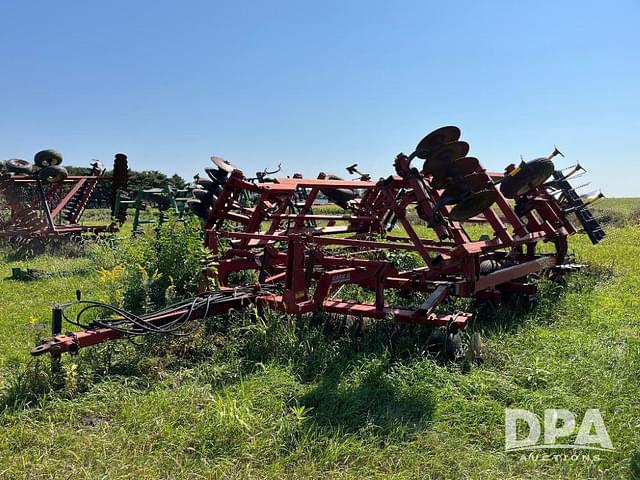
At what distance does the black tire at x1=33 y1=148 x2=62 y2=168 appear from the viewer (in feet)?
41.4

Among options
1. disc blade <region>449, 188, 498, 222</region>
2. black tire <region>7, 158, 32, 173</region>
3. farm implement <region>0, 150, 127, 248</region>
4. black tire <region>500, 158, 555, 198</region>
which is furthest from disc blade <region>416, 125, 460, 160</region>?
black tire <region>7, 158, 32, 173</region>

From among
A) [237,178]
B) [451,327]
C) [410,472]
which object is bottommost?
[410,472]

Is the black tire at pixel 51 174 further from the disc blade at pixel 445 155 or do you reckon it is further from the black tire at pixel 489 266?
the disc blade at pixel 445 155

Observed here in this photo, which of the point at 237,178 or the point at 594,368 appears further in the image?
the point at 237,178

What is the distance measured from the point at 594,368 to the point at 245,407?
9.03ft

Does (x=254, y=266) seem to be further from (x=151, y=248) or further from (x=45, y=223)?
(x=45, y=223)

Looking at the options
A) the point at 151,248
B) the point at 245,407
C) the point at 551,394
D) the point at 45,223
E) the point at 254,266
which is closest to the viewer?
the point at 245,407

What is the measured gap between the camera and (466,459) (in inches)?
120

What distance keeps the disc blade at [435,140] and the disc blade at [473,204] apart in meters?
0.55

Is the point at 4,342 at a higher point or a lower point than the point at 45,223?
lower

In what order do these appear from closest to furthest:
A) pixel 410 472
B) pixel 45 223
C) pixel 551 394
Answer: pixel 410 472, pixel 551 394, pixel 45 223

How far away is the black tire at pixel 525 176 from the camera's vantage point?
6043 mm

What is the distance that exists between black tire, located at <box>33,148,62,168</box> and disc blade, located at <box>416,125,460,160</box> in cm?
1067

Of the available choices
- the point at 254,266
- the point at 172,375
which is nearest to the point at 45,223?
the point at 254,266
